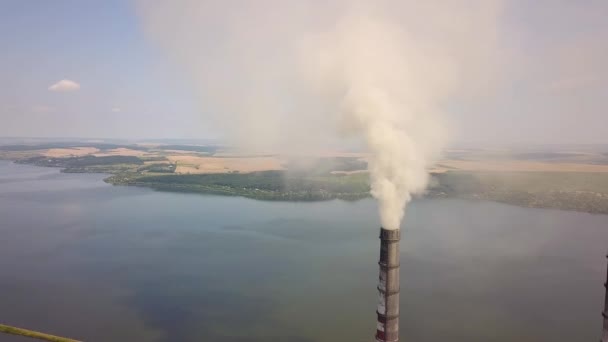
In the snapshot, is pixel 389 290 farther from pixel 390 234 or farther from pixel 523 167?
pixel 523 167

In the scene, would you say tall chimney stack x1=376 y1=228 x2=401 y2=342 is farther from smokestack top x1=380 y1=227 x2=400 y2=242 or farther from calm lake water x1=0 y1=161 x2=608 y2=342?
calm lake water x1=0 y1=161 x2=608 y2=342

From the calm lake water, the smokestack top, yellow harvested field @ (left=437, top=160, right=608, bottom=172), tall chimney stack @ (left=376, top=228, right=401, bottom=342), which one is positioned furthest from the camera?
yellow harvested field @ (left=437, top=160, right=608, bottom=172)

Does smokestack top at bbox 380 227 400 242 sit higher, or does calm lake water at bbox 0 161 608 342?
smokestack top at bbox 380 227 400 242

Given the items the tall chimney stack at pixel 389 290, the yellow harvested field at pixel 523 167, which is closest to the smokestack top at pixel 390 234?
the tall chimney stack at pixel 389 290

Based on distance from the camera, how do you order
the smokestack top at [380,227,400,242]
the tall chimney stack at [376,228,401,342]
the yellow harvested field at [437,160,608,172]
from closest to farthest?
1. the tall chimney stack at [376,228,401,342]
2. the smokestack top at [380,227,400,242]
3. the yellow harvested field at [437,160,608,172]

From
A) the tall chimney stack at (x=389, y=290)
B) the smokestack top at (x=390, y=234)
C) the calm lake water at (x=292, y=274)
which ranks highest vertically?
the smokestack top at (x=390, y=234)

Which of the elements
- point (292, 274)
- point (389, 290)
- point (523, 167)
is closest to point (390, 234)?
point (389, 290)

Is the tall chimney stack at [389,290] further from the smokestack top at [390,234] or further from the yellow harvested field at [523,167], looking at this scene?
the yellow harvested field at [523,167]

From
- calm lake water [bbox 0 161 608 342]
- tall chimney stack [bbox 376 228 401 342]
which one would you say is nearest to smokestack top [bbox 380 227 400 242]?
tall chimney stack [bbox 376 228 401 342]
